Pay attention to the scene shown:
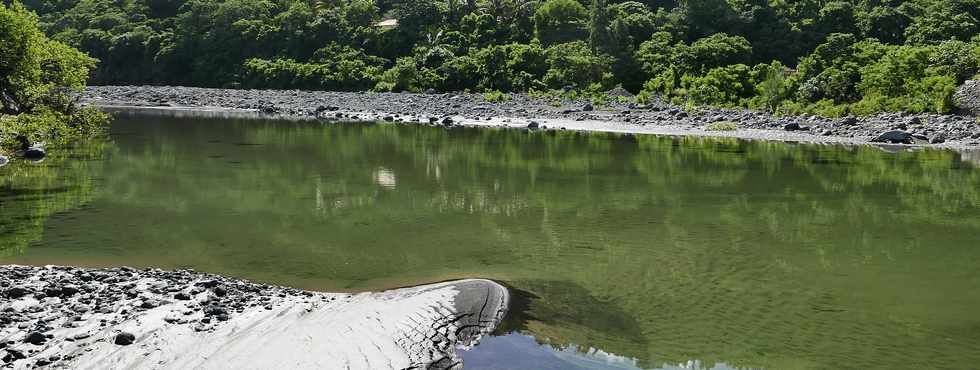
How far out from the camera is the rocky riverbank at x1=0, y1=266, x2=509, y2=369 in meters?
8.19

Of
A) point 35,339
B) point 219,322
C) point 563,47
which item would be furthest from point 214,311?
point 563,47

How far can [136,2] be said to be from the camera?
11869 centimetres

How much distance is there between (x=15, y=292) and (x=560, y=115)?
1798 inches

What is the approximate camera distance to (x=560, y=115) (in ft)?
177

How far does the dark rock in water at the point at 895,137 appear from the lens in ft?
119

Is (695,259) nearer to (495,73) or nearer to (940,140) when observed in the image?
(940,140)

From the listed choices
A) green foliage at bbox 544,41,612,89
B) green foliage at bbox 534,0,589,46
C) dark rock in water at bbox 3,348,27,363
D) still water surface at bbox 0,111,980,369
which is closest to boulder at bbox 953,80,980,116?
still water surface at bbox 0,111,980,369

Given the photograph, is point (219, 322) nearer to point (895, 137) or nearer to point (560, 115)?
point (895, 137)

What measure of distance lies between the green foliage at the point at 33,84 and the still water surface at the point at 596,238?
1482 millimetres

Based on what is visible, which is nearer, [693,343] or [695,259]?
[693,343]

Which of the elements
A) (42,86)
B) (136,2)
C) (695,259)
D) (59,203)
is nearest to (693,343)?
(695,259)

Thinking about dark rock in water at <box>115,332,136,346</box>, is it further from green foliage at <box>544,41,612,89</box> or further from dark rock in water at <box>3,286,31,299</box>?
green foliage at <box>544,41,612,89</box>

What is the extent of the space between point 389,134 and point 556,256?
27494mm

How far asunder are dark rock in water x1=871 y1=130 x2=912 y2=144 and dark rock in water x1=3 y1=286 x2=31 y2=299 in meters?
35.6
